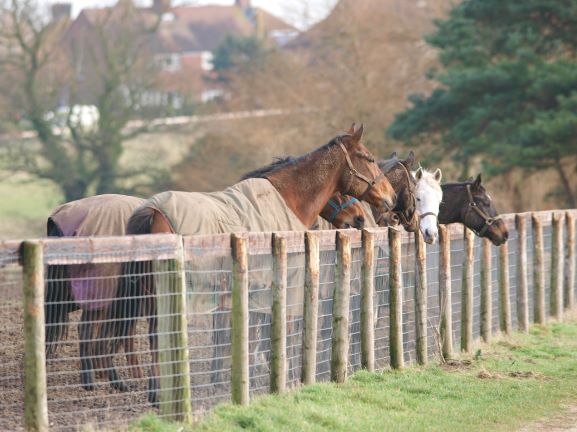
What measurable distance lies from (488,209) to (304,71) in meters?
29.2

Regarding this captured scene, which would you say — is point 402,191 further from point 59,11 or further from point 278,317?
point 59,11

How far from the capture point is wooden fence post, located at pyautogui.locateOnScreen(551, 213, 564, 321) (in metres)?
15.4

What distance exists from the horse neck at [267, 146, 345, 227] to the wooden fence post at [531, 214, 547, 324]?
5.24 m

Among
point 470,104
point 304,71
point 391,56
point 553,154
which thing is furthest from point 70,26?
point 553,154

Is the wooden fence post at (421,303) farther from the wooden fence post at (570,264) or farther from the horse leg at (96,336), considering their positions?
the wooden fence post at (570,264)

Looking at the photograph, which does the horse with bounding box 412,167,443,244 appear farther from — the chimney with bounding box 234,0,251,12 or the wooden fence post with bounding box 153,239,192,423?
the chimney with bounding box 234,0,251,12

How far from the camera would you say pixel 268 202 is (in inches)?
372

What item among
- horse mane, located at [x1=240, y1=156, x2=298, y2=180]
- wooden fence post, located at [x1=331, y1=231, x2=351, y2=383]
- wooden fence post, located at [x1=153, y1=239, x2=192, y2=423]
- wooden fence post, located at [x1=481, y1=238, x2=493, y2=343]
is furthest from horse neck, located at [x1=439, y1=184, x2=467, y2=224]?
wooden fence post, located at [x1=153, y1=239, x2=192, y2=423]

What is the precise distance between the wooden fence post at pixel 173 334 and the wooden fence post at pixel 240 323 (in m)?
0.59

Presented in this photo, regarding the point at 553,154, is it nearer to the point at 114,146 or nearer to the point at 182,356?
the point at 114,146

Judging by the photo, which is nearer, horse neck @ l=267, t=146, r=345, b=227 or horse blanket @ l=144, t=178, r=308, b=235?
horse blanket @ l=144, t=178, r=308, b=235

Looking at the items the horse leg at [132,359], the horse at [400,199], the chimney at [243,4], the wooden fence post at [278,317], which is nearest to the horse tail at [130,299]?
the horse leg at [132,359]

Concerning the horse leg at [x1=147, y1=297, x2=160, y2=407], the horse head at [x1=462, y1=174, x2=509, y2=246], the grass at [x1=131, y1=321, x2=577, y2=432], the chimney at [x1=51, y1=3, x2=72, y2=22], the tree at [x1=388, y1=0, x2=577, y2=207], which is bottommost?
the grass at [x1=131, y1=321, x2=577, y2=432]

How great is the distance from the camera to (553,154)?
27500mm
